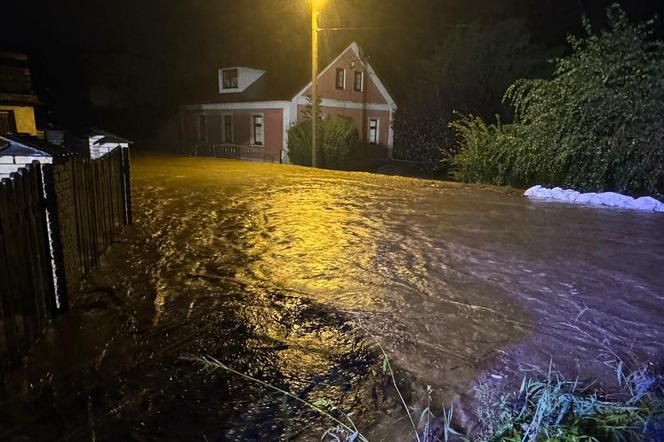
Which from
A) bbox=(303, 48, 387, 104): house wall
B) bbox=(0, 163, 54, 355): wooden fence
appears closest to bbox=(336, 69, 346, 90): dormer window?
bbox=(303, 48, 387, 104): house wall

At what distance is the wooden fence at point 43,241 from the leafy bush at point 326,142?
16.1 m

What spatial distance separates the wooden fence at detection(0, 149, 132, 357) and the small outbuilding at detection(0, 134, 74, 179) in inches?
4.1

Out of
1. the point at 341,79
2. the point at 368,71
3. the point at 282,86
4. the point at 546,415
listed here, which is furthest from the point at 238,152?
the point at 546,415

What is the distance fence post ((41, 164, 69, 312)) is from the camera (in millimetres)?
3680

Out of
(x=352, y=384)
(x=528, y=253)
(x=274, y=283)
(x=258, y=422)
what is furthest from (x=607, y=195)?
(x=258, y=422)

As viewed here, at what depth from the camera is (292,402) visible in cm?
285

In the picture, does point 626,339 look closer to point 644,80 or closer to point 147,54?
point 644,80

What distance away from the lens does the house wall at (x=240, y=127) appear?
24.7 metres

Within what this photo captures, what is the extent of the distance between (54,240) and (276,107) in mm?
21624

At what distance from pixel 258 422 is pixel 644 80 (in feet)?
37.5

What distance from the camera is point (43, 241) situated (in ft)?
11.9

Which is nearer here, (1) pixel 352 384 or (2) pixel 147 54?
(1) pixel 352 384

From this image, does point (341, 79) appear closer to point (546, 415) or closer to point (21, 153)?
point (21, 153)

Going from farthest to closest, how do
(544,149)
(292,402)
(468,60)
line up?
(468,60) → (544,149) → (292,402)
